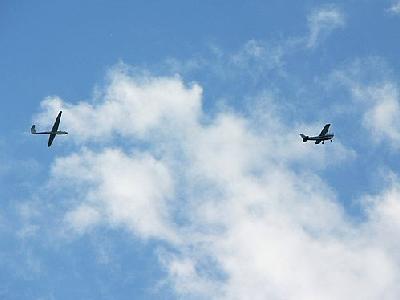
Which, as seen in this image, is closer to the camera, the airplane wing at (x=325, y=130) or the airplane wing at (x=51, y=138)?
the airplane wing at (x=325, y=130)

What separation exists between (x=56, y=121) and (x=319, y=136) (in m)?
63.7

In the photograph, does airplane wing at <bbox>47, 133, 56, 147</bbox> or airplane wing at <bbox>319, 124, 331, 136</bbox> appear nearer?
airplane wing at <bbox>319, 124, 331, 136</bbox>

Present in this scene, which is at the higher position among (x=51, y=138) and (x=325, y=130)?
(x=325, y=130)

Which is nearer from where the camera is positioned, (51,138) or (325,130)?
(325,130)

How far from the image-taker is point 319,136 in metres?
172

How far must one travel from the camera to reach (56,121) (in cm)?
17312

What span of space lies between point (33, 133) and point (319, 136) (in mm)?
70245

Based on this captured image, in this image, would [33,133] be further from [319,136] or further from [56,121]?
[319,136]

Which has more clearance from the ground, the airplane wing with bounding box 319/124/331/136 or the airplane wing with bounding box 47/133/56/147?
the airplane wing with bounding box 319/124/331/136

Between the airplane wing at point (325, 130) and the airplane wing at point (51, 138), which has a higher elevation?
the airplane wing at point (325, 130)

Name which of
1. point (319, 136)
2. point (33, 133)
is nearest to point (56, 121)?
point (33, 133)

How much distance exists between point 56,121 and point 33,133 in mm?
8136
